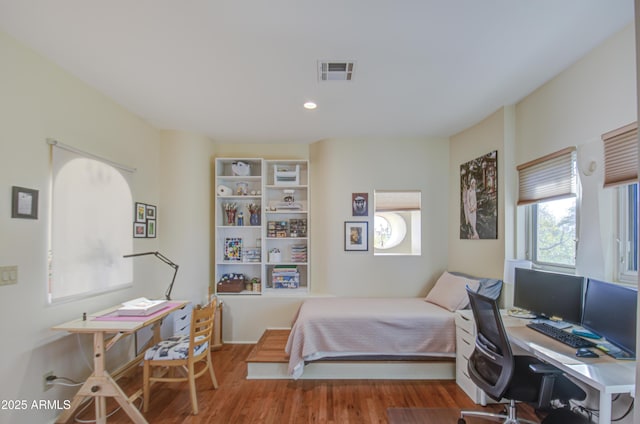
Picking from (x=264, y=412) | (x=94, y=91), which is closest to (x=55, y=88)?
(x=94, y=91)

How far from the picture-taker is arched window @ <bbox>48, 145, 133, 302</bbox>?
216 cm

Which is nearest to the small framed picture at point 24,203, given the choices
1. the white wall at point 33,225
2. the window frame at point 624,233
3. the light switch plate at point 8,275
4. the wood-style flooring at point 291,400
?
the white wall at point 33,225

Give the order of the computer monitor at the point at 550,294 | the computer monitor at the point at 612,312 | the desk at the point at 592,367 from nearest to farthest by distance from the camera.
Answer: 1. the desk at the point at 592,367
2. the computer monitor at the point at 612,312
3. the computer monitor at the point at 550,294

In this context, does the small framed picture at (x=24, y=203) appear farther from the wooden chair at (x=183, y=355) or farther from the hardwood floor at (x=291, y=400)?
the hardwood floor at (x=291, y=400)

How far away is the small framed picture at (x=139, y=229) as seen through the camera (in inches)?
117

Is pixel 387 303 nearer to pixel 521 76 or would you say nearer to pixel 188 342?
pixel 188 342

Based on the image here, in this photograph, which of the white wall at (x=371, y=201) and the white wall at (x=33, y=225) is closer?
the white wall at (x=33, y=225)

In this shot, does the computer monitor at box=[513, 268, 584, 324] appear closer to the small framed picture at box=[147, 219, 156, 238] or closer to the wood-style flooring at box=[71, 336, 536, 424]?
the wood-style flooring at box=[71, 336, 536, 424]

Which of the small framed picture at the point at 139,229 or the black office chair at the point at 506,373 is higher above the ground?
the small framed picture at the point at 139,229

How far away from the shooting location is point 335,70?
219 centimetres

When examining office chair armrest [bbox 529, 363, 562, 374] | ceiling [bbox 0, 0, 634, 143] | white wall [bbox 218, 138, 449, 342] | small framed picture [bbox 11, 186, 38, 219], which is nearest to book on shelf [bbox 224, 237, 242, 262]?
white wall [bbox 218, 138, 449, 342]

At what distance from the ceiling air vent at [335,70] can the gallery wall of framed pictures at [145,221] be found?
90.5 inches

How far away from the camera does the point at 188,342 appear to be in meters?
2.50

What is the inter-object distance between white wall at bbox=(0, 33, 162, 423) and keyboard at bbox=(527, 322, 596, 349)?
134 inches
